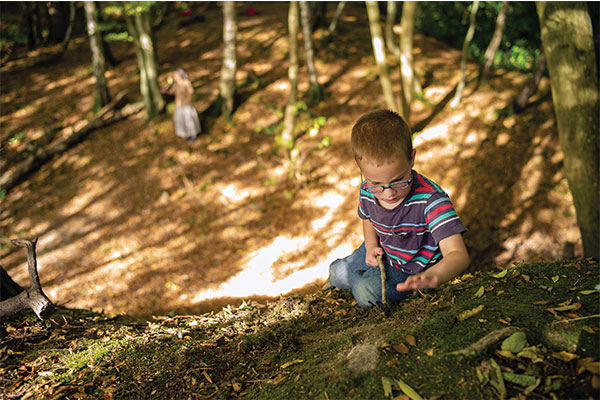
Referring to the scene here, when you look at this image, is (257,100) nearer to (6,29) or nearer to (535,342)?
(535,342)

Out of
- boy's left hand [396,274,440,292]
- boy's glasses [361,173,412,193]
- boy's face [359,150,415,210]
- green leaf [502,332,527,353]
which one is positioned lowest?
green leaf [502,332,527,353]

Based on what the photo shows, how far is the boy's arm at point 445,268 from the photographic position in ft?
6.44

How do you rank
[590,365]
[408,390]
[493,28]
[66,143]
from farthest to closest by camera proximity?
[493,28] → [66,143] → [408,390] → [590,365]

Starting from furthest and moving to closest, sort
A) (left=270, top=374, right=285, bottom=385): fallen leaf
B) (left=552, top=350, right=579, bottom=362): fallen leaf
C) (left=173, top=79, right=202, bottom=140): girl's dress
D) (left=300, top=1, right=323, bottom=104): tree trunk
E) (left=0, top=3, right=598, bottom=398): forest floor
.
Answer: (left=300, top=1, right=323, bottom=104): tree trunk → (left=173, top=79, right=202, bottom=140): girl's dress → (left=0, top=3, right=598, bottom=398): forest floor → (left=270, top=374, right=285, bottom=385): fallen leaf → (left=552, top=350, right=579, bottom=362): fallen leaf

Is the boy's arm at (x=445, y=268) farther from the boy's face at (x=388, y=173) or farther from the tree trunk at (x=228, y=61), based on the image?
the tree trunk at (x=228, y=61)

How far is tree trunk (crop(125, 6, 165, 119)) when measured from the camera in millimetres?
9977

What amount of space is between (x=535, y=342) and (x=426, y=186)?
1.12m

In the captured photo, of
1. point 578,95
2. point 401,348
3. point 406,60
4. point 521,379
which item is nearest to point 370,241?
point 401,348

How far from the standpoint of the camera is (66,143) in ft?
34.1

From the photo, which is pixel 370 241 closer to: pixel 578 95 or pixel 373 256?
pixel 373 256

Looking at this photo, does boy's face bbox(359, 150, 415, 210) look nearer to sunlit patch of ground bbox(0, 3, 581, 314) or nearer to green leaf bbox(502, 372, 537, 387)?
green leaf bbox(502, 372, 537, 387)

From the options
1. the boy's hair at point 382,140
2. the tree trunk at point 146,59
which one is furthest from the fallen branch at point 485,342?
the tree trunk at point 146,59

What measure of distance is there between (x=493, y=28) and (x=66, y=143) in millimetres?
13628

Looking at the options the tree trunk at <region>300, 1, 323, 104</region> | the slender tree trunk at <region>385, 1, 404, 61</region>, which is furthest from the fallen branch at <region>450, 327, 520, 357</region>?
the slender tree trunk at <region>385, 1, 404, 61</region>
